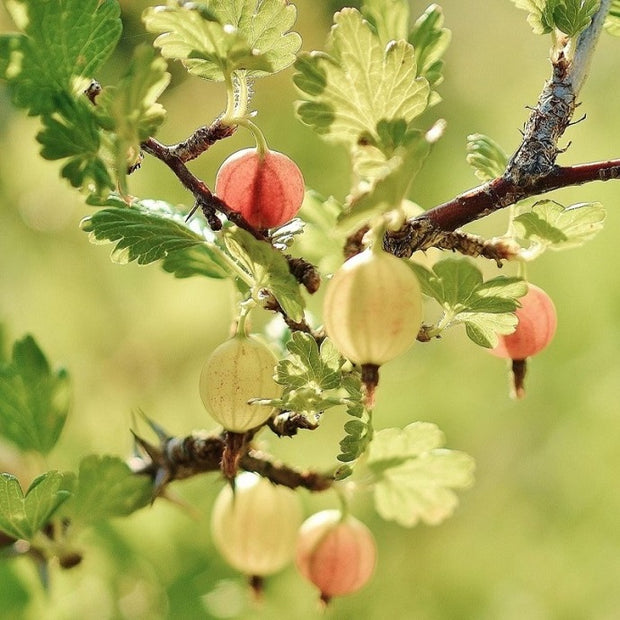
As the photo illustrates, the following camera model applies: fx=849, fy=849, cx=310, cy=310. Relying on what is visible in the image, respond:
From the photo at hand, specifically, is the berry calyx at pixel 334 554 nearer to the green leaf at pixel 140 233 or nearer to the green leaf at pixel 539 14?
the green leaf at pixel 140 233

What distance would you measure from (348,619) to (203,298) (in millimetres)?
509

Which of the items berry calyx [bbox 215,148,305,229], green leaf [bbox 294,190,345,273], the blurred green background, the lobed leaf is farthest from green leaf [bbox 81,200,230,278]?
the blurred green background

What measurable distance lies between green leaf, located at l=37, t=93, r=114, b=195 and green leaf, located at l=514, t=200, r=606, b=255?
0.21 m

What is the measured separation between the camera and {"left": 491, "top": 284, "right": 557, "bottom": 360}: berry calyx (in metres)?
0.45

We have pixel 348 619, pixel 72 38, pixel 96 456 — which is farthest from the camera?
pixel 348 619

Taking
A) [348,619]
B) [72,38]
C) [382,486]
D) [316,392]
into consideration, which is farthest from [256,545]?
[348,619]

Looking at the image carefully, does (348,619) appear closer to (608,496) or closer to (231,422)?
(608,496)

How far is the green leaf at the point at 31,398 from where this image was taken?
1.86ft

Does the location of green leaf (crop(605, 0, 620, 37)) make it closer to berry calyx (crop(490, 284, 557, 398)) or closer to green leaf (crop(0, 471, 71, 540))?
berry calyx (crop(490, 284, 557, 398))

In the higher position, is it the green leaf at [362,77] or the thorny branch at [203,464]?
the green leaf at [362,77]

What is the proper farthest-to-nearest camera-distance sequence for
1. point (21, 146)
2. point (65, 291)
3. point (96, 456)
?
point (21, 146) < point (65, 291) < point (96, 456)

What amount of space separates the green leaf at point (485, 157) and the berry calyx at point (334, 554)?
0.81 ft

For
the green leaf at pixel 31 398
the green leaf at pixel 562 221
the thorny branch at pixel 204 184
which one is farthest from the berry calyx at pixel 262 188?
the green leaf at pixel 31 398

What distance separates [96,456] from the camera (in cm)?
52
